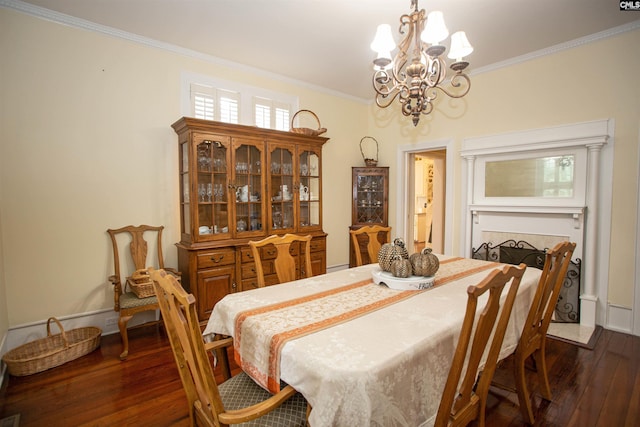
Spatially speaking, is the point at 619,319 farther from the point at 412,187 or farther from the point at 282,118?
the point at 282,118

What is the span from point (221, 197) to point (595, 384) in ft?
11.3

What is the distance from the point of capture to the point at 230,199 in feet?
10.7

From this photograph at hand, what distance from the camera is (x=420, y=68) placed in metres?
1.95

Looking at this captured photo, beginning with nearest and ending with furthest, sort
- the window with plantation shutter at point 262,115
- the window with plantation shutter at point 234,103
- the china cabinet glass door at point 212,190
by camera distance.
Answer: the china cabinet glass door at point 212,190, the window with plantation shutter at point 234,103, the window with plantation shutter at point 262,115

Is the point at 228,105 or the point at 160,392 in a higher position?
the point at 228,105

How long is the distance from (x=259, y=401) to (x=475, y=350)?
3.01 ft

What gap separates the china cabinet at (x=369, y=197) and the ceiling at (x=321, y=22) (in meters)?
1.71

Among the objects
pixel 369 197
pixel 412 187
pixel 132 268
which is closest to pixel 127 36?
pixel 132 268

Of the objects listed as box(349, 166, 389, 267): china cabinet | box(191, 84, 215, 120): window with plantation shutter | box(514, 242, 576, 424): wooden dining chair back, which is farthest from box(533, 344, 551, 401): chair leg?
box(191, 84, 215, 120): window with plantation shutter

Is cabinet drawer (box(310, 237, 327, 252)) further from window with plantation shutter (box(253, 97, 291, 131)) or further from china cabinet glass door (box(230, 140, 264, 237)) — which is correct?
window with plantation shutter (box(253, 97, 291, 131))

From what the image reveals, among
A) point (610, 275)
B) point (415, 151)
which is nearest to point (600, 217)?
point (610, 275)

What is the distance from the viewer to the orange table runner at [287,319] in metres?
1.24

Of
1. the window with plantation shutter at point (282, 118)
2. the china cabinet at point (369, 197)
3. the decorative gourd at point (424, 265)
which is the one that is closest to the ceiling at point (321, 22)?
the window with plantation shutter at point (282, 118)

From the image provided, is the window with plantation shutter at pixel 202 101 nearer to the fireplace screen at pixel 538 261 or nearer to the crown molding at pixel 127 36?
the crown molding at pixel 127 36
